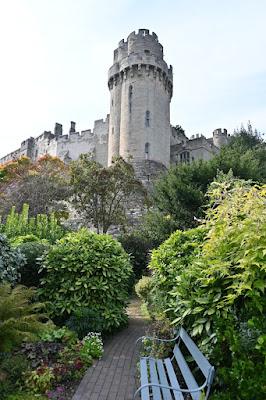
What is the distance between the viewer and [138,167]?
31469mm

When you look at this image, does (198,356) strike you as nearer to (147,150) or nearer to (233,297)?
(233,297)

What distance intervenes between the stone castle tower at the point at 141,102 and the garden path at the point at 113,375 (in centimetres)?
2561

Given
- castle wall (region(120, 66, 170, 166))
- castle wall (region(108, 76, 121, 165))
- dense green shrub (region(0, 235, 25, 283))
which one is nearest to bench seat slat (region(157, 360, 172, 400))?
dense green shrub (region(0, 235, 25, 283))

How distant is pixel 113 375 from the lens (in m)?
5.13

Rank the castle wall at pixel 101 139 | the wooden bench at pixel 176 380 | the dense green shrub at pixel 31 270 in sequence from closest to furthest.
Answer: the wooden bench at pixel 176 380 < the dense green shrub at pixel 31 270 < the castle wall at pixel 101 139

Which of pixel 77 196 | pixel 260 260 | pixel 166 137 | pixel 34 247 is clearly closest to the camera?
pixel 260 260

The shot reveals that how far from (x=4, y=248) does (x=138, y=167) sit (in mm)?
25068

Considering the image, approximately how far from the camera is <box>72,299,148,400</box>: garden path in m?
4.48

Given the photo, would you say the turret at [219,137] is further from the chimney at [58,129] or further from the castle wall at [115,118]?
the chimney at [58,129]

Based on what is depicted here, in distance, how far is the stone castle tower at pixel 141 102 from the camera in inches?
1273

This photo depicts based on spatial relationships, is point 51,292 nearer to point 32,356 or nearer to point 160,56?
point 32,356

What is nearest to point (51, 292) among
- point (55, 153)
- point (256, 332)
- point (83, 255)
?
point (83, 255)

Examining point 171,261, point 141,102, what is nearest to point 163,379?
point 171,261

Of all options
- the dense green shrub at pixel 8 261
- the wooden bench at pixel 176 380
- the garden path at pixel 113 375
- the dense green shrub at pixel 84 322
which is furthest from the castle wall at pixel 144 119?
the wooden bench at pixel 176 380
